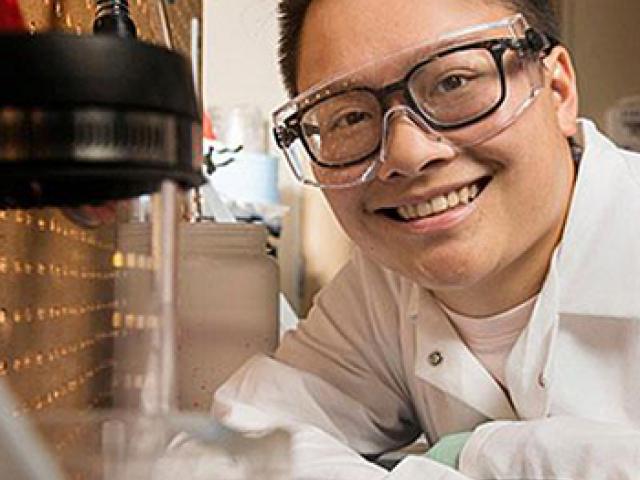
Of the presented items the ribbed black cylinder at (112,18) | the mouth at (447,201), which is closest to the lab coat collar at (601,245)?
the mouth at (447,201)

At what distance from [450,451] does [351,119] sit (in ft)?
0.84

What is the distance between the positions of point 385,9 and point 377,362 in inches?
14.2

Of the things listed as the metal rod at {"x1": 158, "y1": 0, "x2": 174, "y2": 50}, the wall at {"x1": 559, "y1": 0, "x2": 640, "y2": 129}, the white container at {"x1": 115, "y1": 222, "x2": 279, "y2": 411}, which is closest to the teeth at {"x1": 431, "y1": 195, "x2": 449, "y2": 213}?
the white container at {"x1": 115, "y1": 222, "x2": 279, "y2": 411}

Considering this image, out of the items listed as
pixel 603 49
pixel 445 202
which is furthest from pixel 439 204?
pixel 603 49

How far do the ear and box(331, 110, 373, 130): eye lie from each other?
0.58ft

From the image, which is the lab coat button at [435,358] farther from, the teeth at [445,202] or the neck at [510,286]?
the teeth at [445,202]

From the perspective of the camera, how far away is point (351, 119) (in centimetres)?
71

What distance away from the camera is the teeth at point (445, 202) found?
2.35ft

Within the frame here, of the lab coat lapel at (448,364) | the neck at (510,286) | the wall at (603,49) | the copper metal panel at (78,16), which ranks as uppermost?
the wall at (603,49)

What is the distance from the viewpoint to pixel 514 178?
72 centimetres

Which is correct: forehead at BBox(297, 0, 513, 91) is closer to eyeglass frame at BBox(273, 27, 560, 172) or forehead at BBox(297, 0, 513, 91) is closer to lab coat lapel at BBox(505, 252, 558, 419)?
eyeglass frame at BBox(273, 27, 560, 172)

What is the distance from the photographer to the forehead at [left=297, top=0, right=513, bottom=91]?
2.26 ft

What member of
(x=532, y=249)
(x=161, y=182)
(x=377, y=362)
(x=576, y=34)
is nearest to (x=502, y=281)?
(x=532, y=249)

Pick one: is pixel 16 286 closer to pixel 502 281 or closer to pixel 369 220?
pixel 369 220
